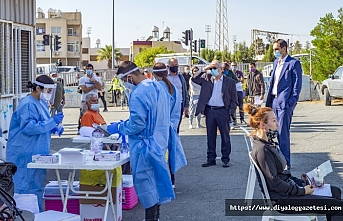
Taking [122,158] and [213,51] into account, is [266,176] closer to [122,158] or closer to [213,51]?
[122,158]

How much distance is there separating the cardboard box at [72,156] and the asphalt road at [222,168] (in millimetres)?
1358

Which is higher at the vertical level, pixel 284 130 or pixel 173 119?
pixel 173 119

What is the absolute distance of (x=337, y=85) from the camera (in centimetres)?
2378

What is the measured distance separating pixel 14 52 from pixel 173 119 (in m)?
4.48

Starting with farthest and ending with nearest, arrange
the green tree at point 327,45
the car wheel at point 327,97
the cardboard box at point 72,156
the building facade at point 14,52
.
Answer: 1. the green tree at point 327,45
2. the car wheel at point 327,97
3. the building facade at point 14,52
4. the cardboard box at point 72,156

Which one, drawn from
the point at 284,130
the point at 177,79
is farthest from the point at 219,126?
the point at 177,79

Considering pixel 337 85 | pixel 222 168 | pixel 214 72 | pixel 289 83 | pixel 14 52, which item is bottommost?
pixel 222 168

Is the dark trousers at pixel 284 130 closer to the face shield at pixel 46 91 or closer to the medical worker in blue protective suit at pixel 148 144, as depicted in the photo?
the medical worker in blue protective suit at pixel 148 144

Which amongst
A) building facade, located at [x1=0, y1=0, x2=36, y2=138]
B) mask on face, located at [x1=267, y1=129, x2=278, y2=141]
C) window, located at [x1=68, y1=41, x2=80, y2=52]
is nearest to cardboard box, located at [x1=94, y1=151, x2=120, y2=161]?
mask on face, located at [x1=267, y1=129, x2=278, y2=141]

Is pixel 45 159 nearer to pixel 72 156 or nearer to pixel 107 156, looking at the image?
pixel 72 156

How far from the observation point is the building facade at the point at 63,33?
85.4 metres

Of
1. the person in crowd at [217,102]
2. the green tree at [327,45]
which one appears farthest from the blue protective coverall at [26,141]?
the green tree at [327,45]

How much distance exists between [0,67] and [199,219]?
5.48 metres

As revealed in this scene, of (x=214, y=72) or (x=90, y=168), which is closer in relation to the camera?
(x=90, y=168)
